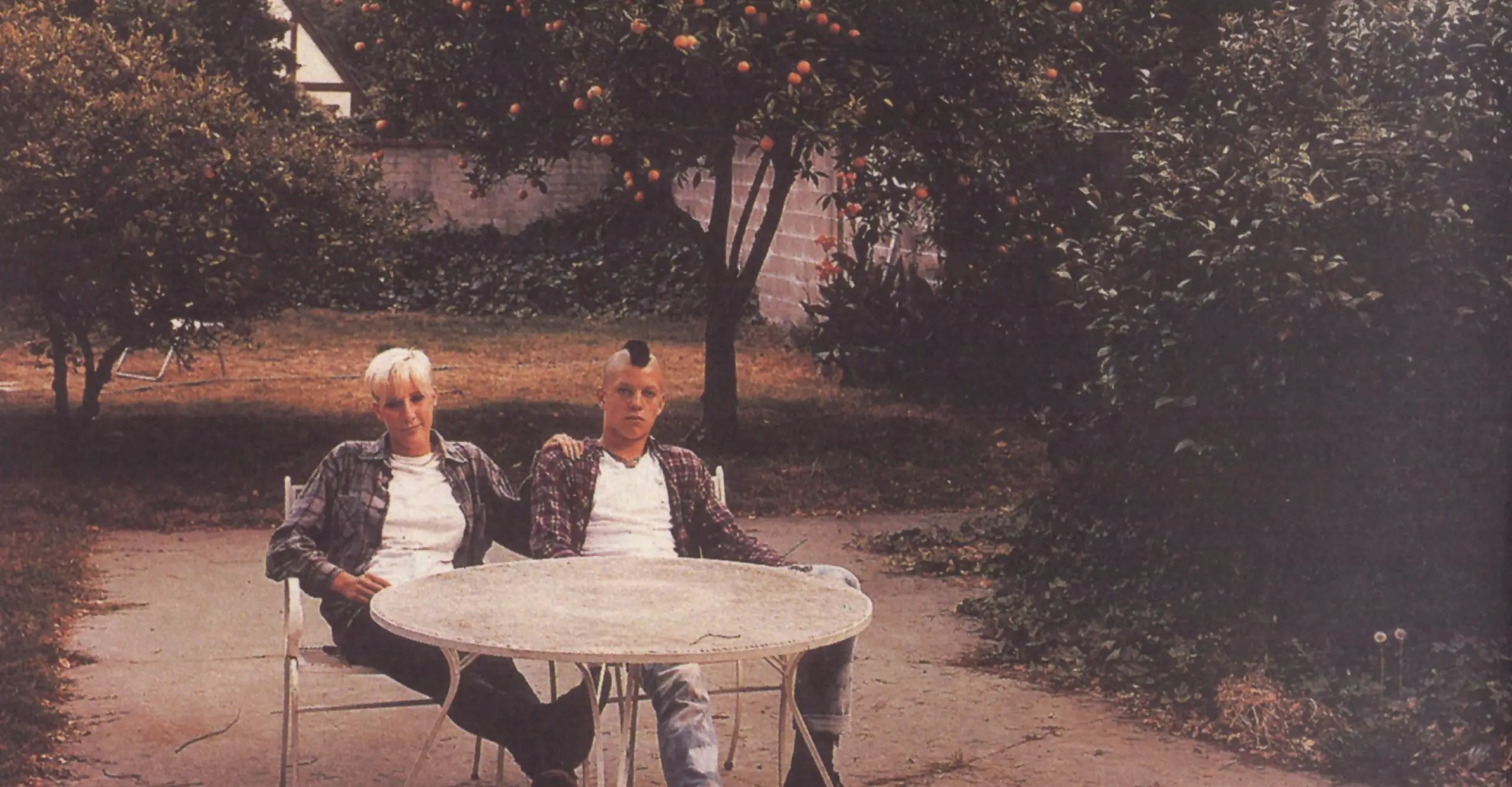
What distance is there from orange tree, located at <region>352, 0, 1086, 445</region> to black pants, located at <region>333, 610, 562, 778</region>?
588 centimetres

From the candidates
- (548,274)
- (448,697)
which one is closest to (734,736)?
(448,697)

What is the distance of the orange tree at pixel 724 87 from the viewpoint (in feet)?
36.3

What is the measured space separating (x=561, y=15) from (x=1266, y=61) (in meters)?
5.29

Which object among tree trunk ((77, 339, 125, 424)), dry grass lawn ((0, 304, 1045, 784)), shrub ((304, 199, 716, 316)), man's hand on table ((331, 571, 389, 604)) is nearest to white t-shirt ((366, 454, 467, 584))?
man's hand on table ((331, 571, 389, 604))

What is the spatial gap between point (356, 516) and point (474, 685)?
60 centimetres

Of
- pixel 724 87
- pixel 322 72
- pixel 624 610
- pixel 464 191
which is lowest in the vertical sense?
pixel 624 610

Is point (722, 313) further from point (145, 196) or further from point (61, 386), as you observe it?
point (61, 386)

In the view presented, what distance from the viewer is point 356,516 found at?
542 cm

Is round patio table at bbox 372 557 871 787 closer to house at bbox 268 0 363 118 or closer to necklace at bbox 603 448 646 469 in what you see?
necklace at bbox 603 448 646 469

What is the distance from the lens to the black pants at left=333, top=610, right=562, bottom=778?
16.8ft

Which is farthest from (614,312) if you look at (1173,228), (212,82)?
(1173,228)

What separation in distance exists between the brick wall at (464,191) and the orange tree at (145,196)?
13698 millimetres

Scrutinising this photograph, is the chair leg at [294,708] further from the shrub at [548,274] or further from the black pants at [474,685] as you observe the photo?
the shrub at [548,274]

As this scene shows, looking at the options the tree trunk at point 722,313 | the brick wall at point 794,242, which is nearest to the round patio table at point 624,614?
the tree trunk at point 722,313
